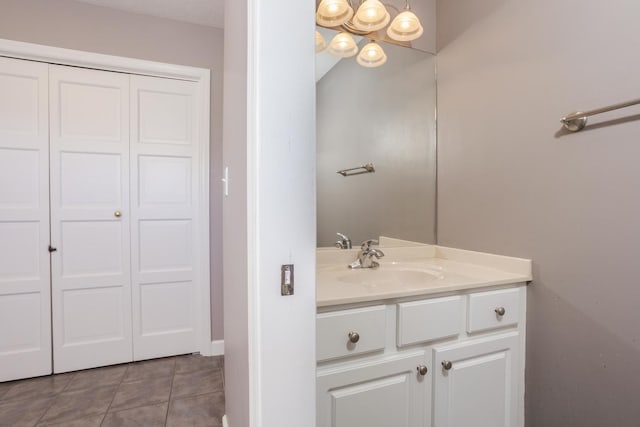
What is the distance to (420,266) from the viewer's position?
155 cm

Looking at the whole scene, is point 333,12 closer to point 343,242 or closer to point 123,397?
point 343,242

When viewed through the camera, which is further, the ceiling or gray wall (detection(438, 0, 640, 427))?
the ceiling

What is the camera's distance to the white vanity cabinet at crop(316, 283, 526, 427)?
38.3 inches

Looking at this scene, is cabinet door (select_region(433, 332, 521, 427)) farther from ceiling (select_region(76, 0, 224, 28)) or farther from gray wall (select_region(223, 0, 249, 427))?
ceiling (select_region(76, 0, 224, 28))

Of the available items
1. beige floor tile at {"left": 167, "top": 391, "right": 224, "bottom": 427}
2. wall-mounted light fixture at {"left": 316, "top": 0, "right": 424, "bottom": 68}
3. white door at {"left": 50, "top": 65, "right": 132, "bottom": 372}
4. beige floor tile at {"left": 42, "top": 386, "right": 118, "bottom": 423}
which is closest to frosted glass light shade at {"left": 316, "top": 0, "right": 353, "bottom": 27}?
wall-mounted light fixture at {"left": 316, "top": 0, "right": 424, "bottom": 68}

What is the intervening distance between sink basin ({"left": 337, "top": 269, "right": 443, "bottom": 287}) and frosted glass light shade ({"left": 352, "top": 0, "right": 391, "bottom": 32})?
3.95 ft

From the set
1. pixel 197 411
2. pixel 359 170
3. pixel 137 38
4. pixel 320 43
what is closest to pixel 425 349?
pixel 359 170

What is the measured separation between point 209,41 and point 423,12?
4.83 ft

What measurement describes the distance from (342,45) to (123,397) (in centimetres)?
224

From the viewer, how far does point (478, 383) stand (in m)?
1.19

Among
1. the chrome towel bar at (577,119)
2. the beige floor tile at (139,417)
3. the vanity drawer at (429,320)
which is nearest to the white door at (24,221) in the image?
the beige floor tile at (139,417)

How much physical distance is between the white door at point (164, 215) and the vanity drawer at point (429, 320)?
67.0 inches

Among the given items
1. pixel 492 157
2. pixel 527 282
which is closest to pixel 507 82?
pixel 492 157

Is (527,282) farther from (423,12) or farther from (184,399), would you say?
(184,399)
